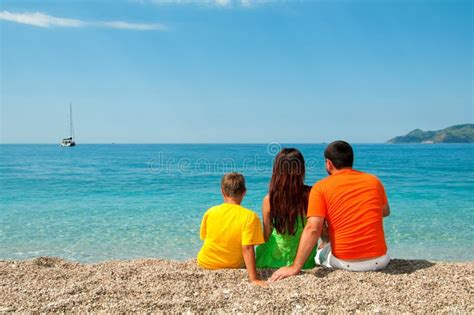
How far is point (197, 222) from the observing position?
11.0m

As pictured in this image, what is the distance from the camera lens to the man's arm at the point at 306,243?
4.33m

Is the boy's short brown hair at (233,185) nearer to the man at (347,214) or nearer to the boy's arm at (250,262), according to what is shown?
the boy's arm at (250,262)

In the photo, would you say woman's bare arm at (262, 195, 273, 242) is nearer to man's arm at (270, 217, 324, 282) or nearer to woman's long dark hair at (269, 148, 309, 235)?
woman's long dark hair at (269, 148, 309, 235)

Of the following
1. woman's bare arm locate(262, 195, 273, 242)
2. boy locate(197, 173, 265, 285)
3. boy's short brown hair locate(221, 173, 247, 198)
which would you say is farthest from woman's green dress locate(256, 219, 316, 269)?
boy's short brown hair locate(221, 173, 247, 198)

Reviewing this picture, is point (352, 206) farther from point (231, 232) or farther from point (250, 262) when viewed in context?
point (231, 232)

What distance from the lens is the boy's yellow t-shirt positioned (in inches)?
180

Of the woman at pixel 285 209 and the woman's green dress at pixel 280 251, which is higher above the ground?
the woman at pixel 285 209

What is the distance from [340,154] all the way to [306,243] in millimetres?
1036

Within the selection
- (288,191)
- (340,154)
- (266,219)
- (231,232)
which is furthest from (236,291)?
(340,154)

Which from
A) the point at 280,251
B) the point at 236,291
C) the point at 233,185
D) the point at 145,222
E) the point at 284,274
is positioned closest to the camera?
the point at 236,291

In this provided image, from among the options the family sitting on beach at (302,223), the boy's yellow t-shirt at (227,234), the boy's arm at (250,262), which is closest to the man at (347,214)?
the family sitting on beach at (302,223)

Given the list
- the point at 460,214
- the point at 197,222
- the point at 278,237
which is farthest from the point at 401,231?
the point at 278,237

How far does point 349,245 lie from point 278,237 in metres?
0.90

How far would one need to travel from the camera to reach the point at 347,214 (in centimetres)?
431
